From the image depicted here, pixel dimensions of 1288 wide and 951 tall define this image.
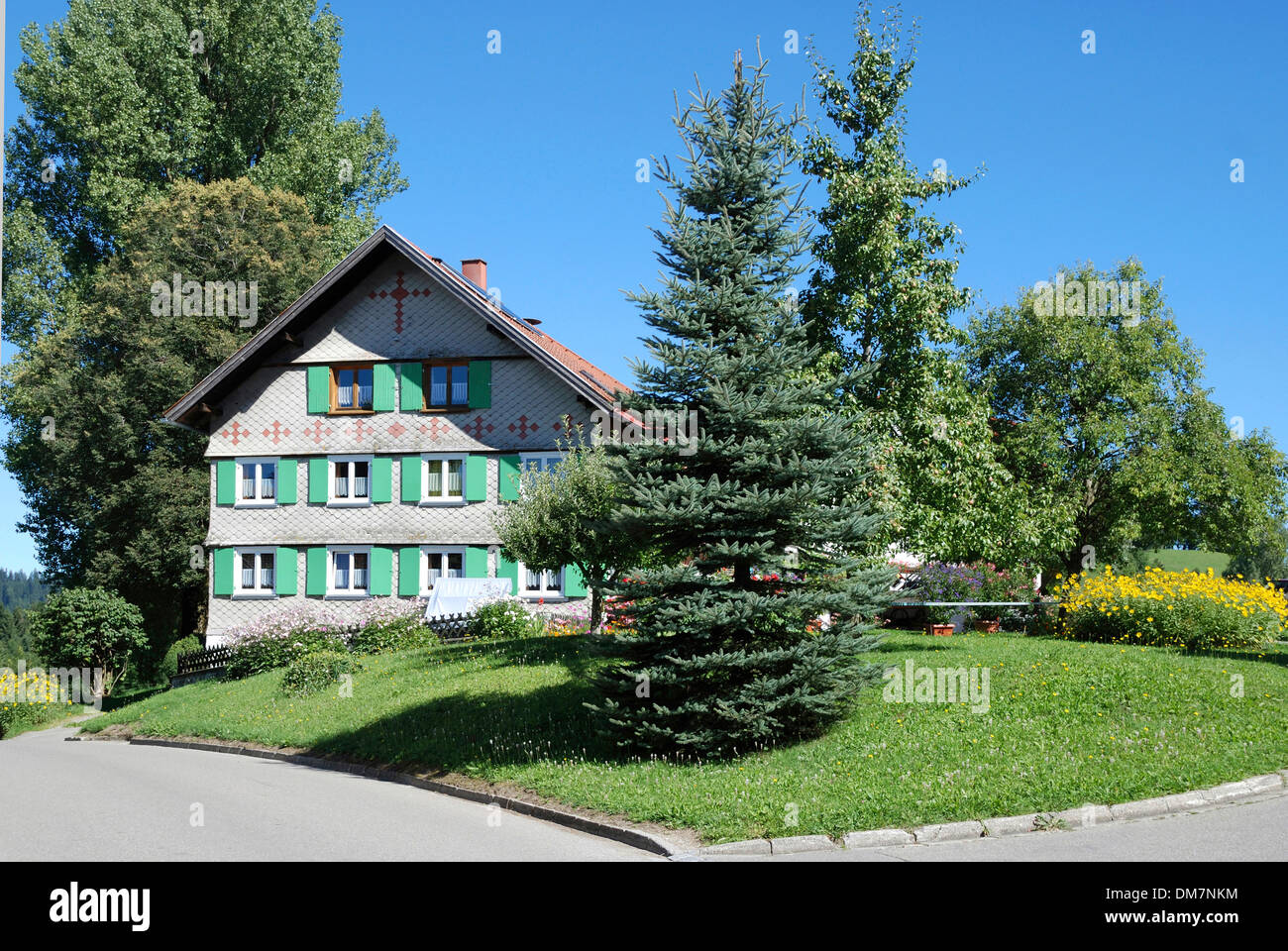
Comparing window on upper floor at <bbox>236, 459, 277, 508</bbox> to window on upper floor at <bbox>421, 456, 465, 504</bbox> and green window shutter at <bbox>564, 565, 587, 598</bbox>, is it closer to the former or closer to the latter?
window on upper floor at <bbox>421, 456, 465, 504</bbox>

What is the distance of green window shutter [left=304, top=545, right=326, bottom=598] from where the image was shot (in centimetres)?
3297

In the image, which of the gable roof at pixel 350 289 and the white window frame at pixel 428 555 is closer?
the gable roof at pixel 350 289

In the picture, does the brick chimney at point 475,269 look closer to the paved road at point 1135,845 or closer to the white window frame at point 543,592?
the white window frame at point 543,592

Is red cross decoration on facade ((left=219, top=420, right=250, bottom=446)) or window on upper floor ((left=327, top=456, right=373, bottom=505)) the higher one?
red cross decoration on facade ((left=219, top=420, right=250, bottom=446))

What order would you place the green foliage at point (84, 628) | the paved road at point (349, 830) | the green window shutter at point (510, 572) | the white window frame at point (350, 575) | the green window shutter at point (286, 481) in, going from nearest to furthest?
1. the paved road at point (349, 830)
2. the green window shutter at point (510, 572)
3. the white window frame at point (350, 575)
4. the green window shutter at point (286, 481)
5. the green foliage at point (84, 628)

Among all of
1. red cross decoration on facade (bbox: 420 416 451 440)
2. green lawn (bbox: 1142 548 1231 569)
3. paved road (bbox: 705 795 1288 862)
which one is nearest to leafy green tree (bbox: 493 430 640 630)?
red cross decoration on facade (bbox: 420 416 451 440)

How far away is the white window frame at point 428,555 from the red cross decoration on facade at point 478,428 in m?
3.14

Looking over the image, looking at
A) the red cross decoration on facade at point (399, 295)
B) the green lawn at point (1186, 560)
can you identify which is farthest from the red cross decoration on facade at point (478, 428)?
the green lawn at point (1186, 560)


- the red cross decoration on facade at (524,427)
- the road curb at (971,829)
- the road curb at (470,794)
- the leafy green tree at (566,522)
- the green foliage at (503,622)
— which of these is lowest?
the road curb at (470,794)

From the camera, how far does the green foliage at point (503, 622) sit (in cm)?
2608

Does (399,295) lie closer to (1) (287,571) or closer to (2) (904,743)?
(1) (287,571)

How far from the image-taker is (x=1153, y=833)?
9492 millimetres

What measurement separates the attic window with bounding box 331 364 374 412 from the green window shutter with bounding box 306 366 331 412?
0.17m
